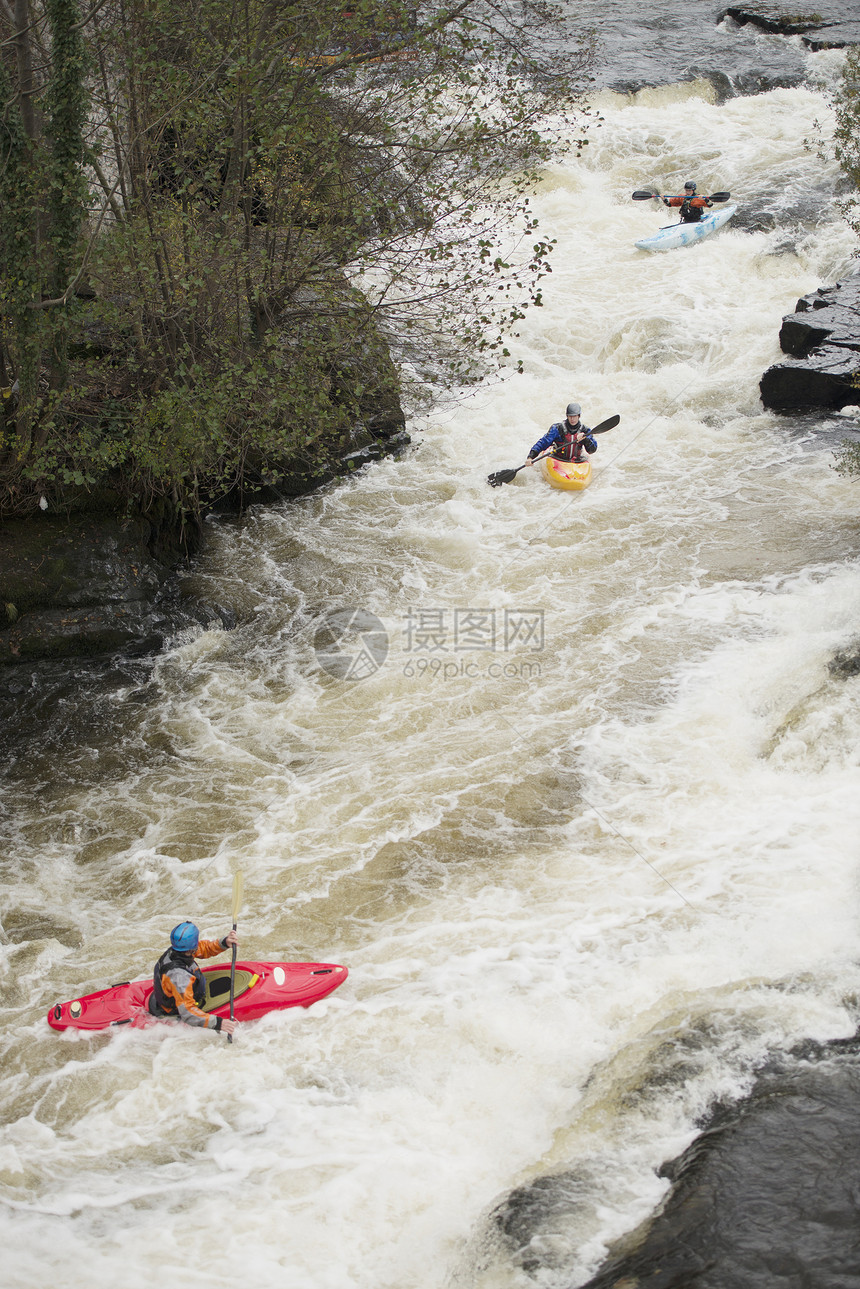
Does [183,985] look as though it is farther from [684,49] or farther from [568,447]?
[684,49]

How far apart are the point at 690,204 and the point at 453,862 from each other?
1117 centimetres

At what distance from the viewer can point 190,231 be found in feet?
24.6

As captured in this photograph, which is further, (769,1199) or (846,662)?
(846,662)

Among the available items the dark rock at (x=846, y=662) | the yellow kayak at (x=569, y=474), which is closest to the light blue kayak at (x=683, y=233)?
the yellow kayak at (x=569, y=474)

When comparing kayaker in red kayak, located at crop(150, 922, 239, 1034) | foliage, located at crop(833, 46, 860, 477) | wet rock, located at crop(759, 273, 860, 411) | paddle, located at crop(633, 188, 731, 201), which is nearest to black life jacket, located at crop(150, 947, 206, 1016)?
kayaker in red kayak, located at crop(150, 922, 239, 1034)

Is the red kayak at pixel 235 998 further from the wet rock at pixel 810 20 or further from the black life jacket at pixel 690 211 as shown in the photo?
the wet rock at pixel 810 20

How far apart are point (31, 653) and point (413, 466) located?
4539mm

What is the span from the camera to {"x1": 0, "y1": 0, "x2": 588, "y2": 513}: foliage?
6.75 m

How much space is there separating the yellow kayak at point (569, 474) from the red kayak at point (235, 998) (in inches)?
238

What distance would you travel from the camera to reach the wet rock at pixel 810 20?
17.7m

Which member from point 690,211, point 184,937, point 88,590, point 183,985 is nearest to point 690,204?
point 690,211

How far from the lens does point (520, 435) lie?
35.2 feet

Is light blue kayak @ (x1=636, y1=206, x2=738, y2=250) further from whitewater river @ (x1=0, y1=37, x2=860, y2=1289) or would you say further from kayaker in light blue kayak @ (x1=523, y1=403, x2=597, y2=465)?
kayaker in light blue kayak @ (x1=523, y1=403, x2=597, y2=465)

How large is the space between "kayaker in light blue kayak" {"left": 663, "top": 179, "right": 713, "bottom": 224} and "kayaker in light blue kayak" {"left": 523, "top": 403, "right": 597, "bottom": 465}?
5.40 m
